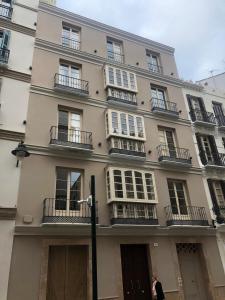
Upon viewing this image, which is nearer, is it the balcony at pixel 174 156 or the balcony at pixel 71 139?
the balcony at pixel 71 139

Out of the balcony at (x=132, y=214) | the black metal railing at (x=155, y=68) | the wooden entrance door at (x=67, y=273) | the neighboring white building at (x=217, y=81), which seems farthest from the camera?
the neighboring white building at (x=217, y=81)

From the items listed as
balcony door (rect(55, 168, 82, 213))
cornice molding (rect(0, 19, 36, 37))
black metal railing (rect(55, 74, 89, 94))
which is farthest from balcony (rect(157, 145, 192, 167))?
cornice molding (rect(0, 19, 36, 37))

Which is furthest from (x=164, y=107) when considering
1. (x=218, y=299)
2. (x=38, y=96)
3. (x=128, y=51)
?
(x=218, y=299)

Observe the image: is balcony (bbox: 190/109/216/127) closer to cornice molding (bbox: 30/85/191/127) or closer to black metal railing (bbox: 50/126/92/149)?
cornice molding (bbox: 30/85/191/127)

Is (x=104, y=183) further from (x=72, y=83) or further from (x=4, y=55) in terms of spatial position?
(x=4, y=55)

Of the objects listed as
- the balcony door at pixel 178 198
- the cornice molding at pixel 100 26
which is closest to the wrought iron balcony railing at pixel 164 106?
the balcony door at pixel 178 198

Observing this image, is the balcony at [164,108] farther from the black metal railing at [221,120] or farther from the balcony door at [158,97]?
the black metal railing at [221,120]

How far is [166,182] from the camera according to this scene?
14055mm

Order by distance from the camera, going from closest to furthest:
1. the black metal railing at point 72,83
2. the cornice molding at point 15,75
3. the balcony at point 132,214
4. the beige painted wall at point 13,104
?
the balcony at point 132,214 → the beige painted wall at point 13,104 → the cornice molding at point 15,75 → the black metal railing at point 72,83

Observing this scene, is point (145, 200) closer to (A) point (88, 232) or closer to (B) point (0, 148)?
(A) point (88, 232)

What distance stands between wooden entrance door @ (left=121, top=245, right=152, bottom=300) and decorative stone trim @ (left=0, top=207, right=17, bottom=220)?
16.6ft

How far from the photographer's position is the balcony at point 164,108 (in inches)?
627

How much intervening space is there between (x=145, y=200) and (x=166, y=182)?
2.41m

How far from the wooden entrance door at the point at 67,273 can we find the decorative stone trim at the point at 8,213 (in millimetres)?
2002
